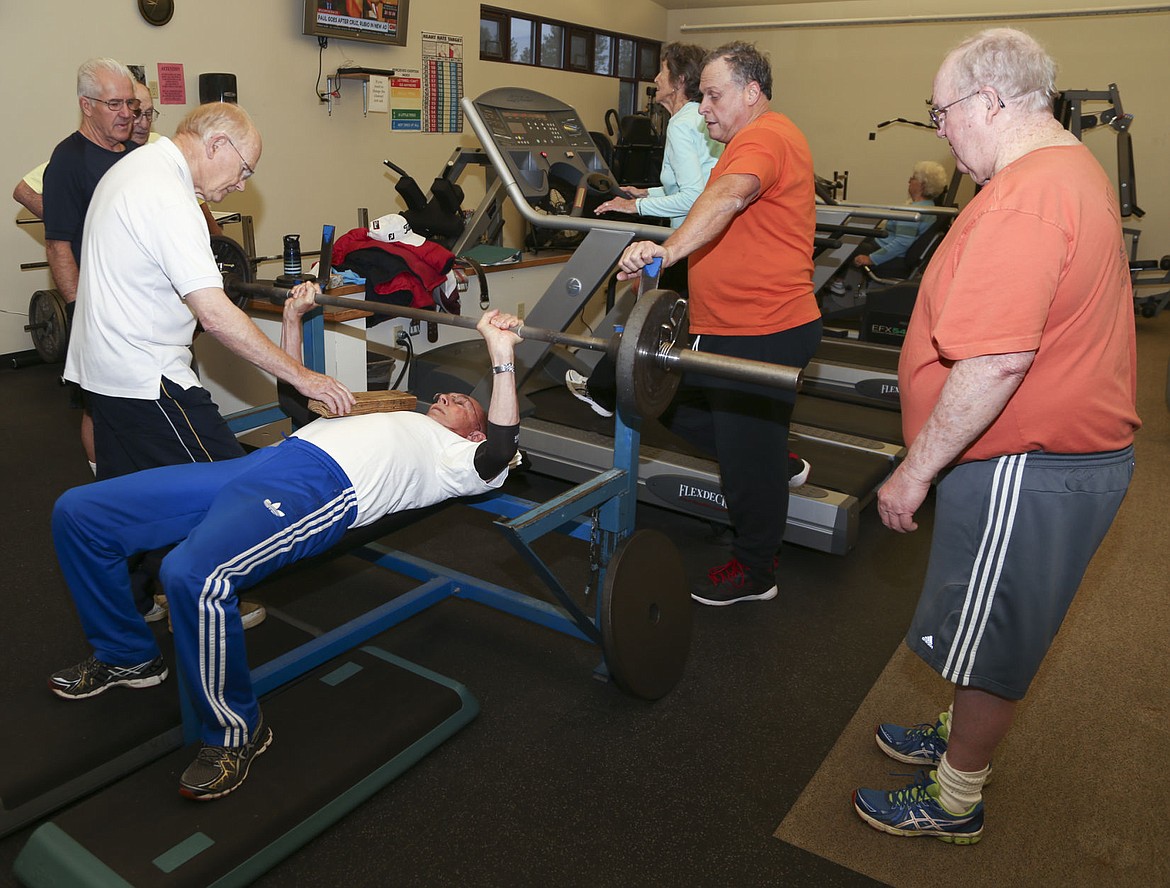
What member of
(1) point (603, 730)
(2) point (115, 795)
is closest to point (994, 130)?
(1) point (603, 730)

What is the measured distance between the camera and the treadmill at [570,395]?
2.72 metres

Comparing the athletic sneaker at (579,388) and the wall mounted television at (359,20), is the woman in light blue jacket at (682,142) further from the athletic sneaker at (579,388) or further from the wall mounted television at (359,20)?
the wall mounted television at (359,20)

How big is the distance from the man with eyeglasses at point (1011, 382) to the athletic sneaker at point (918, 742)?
387 millimetres

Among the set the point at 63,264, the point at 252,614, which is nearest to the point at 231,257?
the point at 63,264

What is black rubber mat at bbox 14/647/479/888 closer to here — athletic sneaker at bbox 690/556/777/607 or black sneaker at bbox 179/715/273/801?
black sneaker at bbox 179/715/273/801

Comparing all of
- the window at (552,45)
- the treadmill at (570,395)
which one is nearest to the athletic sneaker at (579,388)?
the treadmill at (570,395)

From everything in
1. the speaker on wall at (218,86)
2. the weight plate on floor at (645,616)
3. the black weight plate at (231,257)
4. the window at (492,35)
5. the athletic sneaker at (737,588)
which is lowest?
the athletic sneaker at (737,588)

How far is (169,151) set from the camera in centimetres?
212

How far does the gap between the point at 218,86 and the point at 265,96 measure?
2.10 ft

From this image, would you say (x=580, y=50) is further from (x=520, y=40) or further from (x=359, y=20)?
(x=359, y=20)

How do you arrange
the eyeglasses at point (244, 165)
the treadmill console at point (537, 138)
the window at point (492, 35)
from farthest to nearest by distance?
the window at point (492, 35)
the treadmill console at point (537, 138)
the eyeglasses at point (244, 165)

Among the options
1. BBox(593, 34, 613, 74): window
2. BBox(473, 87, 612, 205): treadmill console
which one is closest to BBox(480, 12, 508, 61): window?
BBox(593, 34, 613, 74): window

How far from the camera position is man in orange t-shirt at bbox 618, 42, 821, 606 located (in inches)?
90.4

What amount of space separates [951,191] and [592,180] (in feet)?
17.0
